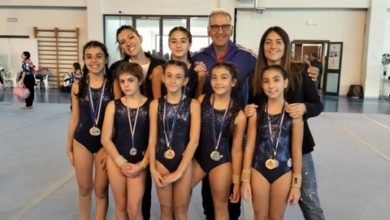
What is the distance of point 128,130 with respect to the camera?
2.18m

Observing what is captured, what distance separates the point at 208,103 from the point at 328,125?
560 cm

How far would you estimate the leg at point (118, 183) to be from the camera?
2.20 meters

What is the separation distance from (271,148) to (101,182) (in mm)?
1208

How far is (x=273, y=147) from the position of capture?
6.71 ft

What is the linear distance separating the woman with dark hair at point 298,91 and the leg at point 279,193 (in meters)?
0.18

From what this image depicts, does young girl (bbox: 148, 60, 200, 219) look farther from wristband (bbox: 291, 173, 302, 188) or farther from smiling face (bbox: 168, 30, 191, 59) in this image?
wristband (bbox: 291, 173, 302, 188)

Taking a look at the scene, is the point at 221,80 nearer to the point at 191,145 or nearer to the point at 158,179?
the point at 191,145

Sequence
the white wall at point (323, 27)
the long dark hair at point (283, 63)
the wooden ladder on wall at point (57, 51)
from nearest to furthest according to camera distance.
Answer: the long dark hair at point (283, 63) < the white wall at point (323, 27) < the wooden ladder on wall at point (57, 51)

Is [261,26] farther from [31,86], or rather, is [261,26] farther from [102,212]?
[102,212]

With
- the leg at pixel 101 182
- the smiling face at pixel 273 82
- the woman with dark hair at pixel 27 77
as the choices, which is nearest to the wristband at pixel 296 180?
the smiling face at pixel 273 82

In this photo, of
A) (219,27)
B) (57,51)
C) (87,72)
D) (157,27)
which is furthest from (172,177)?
(57,51)

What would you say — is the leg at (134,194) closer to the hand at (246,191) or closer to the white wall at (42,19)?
the hand at (246,191)

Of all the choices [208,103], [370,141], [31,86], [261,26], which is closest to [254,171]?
[208,103]

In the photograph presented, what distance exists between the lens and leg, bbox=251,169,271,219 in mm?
2051
